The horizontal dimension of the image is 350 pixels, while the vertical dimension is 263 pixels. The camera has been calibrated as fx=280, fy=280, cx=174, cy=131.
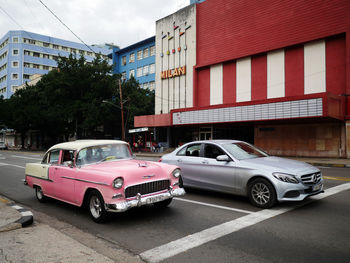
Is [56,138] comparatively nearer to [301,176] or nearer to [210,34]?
[210,34]

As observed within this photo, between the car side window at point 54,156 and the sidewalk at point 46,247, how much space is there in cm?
186

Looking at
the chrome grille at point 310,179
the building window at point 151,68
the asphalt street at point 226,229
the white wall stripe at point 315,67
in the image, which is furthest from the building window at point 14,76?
the chrome grille at point 310,179

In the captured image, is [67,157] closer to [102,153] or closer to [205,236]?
[102,153]

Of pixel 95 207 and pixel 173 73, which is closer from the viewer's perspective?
pixel 95 207

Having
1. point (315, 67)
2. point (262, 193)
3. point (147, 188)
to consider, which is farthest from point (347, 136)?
point (147, 188)

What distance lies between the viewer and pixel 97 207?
17.4 feet

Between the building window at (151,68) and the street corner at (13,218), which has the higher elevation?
the building window at (151,68)

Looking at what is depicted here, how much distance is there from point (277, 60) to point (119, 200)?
23218mm

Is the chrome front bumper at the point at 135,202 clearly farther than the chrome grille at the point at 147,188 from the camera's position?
No

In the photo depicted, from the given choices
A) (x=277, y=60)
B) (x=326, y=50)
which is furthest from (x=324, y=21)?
(x=277, y=60)

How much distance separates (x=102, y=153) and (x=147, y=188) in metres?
1.51

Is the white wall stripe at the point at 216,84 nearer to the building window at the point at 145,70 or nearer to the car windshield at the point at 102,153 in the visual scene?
the building window at the point at 145,70

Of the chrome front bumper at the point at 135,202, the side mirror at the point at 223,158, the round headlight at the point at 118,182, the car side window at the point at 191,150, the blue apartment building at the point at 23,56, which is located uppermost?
the blue apartment building at the point at 23,56

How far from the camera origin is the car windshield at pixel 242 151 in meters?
6.80
